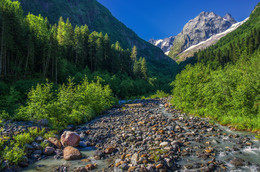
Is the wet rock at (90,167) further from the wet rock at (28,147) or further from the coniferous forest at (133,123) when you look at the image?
the wet rock at (28,147)

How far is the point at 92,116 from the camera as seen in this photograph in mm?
20094

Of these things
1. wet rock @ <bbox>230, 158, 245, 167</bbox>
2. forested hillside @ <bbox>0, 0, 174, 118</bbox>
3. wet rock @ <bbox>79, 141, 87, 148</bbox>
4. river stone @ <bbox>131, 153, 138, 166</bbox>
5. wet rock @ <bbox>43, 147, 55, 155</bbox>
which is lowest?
wet rock @ <bbox>79, 141, 87, 148</bbox>

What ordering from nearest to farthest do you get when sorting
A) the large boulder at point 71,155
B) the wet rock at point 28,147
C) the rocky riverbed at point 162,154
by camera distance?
the rocky riverbed at point 162,154 < the large boulder at point 71,155 < the wet rock at point 28,147

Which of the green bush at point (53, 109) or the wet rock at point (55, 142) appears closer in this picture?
the wet rock at point (55, 142)

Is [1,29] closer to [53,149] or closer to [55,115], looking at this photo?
[55,115]

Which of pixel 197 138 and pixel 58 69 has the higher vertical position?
pixel 58 69

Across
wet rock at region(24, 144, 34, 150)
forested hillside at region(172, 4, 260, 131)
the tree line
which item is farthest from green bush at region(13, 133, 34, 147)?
the tree line

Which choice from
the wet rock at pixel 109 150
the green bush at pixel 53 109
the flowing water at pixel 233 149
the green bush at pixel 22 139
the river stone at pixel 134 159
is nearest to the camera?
the river stone at pixel 134 159

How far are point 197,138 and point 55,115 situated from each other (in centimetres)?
1319

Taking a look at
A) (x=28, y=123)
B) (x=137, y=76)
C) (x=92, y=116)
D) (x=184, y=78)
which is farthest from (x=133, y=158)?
(x=137, y=76)

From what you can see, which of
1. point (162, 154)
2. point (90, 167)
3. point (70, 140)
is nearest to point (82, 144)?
point (70, 140)

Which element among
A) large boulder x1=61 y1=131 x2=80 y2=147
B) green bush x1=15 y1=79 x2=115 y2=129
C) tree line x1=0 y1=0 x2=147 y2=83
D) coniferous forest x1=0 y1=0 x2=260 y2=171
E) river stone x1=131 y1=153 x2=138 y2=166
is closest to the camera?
river stone x1=131 y1=153 x2=138 y2=166

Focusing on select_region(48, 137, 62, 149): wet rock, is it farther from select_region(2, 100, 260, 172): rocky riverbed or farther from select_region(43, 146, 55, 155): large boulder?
select_region(43, 146, 55, 155): large boulder

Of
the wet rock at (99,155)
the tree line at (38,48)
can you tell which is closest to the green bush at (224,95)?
the wet rock at (99,155)
